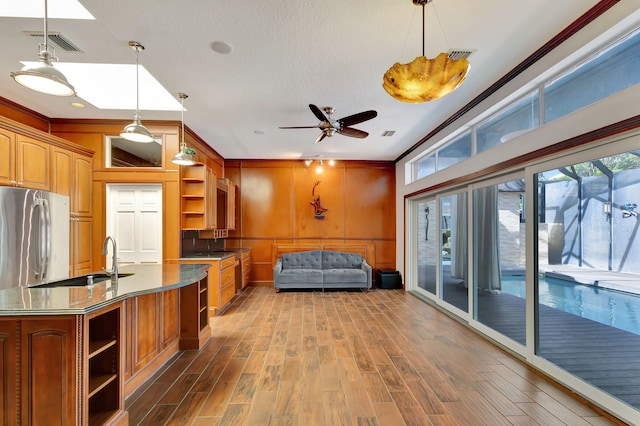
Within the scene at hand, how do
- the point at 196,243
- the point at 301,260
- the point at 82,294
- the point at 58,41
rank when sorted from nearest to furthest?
the point at 82,294, the point at 58,41, the point at 196,243, the point at 301,260

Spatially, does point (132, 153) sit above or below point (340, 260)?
above

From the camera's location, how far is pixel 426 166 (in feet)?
18.3

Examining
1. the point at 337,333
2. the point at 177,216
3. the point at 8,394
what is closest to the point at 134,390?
the point at 8,394

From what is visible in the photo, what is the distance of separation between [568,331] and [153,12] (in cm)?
532

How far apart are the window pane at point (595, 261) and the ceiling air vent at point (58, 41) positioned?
4.61 metres

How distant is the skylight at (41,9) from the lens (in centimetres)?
213

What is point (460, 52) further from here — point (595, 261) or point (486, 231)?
point (486, 231)

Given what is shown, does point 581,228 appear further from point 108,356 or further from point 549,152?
point 108,356

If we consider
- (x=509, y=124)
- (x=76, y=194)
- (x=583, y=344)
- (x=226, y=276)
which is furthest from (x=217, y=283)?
(x=583, y=344)

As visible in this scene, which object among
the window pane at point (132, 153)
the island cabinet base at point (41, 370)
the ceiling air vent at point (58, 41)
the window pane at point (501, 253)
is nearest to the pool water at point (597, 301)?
the window pane at point (501, 253)

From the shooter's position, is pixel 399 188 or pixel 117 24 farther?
pixel 399 188

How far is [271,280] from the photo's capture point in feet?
22.2

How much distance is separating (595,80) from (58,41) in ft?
15.1

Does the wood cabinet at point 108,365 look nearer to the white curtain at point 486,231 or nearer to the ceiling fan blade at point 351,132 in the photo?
the ceiling fan blade at point 351,132
